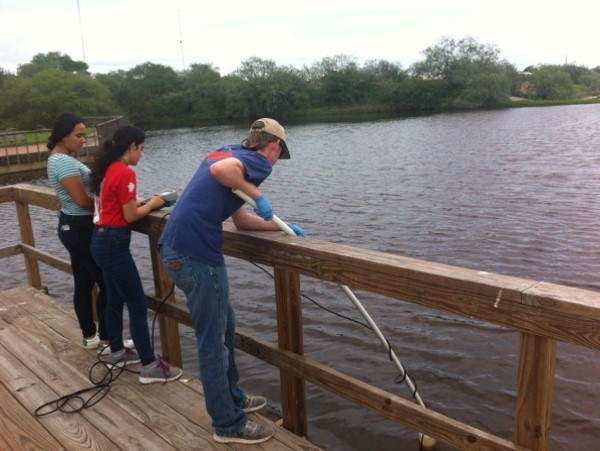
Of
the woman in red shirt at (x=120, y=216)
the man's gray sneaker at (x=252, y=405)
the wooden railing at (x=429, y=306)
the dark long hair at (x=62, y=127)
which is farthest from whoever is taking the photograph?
the dark long hair at (x=62, y=127)

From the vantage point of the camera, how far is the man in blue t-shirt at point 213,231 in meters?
2.55

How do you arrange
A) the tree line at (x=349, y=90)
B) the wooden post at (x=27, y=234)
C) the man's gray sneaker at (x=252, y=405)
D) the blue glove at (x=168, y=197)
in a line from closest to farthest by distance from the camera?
the man's gray sneaker at (x=252, y=405) → the blue glove at (x=168, y=197) → the wooden post at (x=27, y=234) → the tree line at (x=349, y=90)

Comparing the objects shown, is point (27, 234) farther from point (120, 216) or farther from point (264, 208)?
point (264, 208)

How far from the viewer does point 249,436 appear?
9.32ft

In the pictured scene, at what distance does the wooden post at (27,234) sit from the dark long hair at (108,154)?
237cm

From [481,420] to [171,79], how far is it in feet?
381

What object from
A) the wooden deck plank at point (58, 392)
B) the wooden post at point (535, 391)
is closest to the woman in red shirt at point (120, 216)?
the wooden deck plank at point (58, 392)

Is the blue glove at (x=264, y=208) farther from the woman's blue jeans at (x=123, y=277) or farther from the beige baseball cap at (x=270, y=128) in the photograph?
the woman's blue jeans at (x=123, y=277)

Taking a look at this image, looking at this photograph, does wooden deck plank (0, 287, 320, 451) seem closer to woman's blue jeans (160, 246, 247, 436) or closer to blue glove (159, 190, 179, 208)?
woman's blue jeans (160, 246, 247, 436)

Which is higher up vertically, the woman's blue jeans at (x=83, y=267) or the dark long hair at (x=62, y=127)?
the dark long hair at (x=62, y=127)

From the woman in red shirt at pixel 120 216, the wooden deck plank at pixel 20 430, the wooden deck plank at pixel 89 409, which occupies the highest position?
the woman in red shirt at pixel 120 216

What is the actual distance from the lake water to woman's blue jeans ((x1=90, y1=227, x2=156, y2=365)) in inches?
93.1

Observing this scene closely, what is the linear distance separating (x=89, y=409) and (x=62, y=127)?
181cm

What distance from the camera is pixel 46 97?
55875mm
